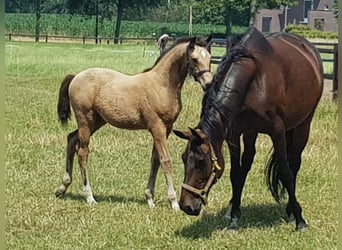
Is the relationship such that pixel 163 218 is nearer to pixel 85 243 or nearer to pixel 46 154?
pixel 85 243

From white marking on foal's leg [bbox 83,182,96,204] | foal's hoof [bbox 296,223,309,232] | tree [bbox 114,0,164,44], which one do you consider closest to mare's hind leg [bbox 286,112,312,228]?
foal's hoof [bbox 296,223,309,232]

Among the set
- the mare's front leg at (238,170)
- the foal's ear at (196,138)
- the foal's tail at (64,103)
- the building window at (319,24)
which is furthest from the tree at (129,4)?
the foal's ear at (196,138)

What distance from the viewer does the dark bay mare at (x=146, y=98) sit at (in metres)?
5.71

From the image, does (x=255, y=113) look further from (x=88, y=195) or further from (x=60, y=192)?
(x=60, y=192)

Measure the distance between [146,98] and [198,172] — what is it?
159 centimetres

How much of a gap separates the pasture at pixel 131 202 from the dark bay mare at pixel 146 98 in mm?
362

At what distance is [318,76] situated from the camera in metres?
5.49

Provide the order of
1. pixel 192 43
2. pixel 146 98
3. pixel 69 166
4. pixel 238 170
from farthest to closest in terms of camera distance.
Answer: pixel 69 166
pixel 146 98
pixel 192 43
pixel 238 170

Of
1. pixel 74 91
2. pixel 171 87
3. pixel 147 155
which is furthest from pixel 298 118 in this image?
pixel 147 155

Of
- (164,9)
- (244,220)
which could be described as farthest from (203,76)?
(164,9)

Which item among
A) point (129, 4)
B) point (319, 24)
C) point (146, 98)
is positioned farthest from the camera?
point (129, 4)

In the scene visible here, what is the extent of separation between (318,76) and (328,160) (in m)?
2.41

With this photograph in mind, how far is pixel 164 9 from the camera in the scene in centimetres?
6125

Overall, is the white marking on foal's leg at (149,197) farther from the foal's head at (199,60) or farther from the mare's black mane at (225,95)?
the mare's black mane at (225,95)
